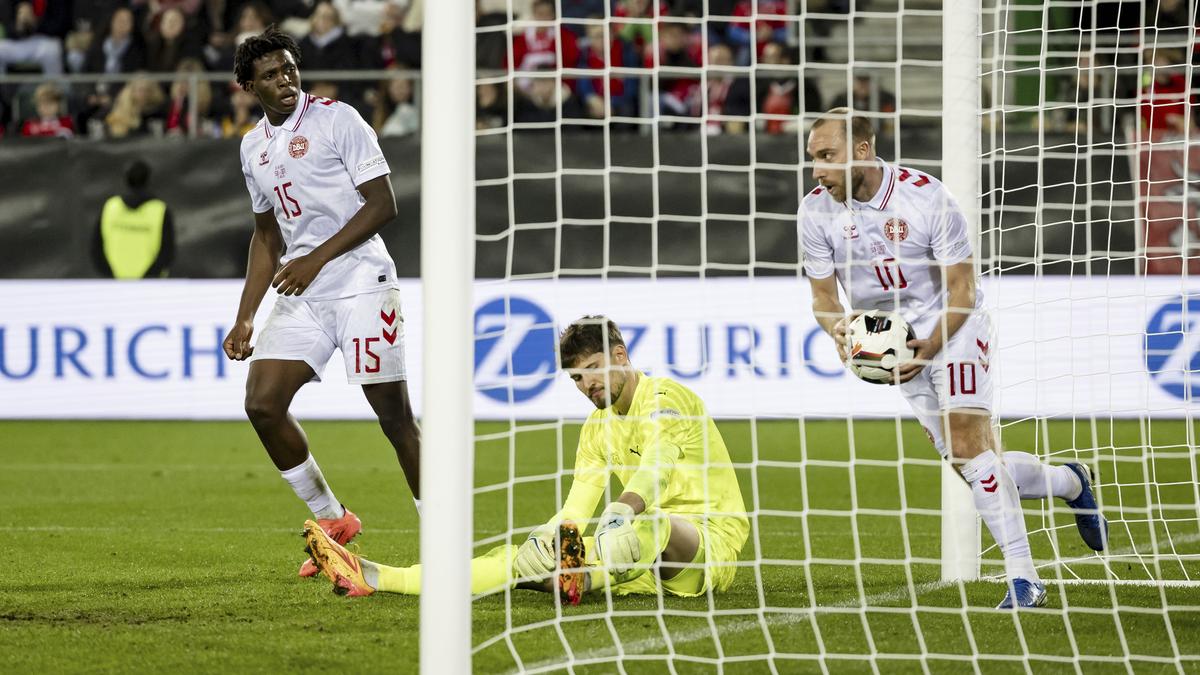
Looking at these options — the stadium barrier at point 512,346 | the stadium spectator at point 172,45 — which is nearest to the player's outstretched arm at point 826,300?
the stadium barrier at point 512,346

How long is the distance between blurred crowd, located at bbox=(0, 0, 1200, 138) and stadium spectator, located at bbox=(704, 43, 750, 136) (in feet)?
0.05

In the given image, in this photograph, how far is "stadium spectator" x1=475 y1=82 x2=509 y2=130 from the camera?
12.0 m

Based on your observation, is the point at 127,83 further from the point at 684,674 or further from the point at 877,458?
the point at 684,674

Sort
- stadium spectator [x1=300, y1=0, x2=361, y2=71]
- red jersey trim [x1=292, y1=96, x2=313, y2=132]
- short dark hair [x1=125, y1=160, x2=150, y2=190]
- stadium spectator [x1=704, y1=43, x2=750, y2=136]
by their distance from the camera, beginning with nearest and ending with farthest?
red jersey trim [x1=292, y1=96, x2=313, y2=132] → short dark hair [x1=125, y1=160, x2=150, y2=190] → stadium spectator [x1=704, y1=43, x2=750, y2=136] → stadium spectator [x1=300, y1=0, x2=361, y2=71]

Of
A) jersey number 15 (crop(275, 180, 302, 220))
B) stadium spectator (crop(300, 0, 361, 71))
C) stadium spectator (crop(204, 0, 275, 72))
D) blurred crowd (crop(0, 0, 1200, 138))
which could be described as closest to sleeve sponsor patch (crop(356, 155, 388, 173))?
jersey number 15 (crop(275, 180, 302, 220))

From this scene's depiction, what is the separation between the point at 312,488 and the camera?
557cm

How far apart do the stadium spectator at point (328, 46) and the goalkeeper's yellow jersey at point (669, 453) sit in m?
8.20

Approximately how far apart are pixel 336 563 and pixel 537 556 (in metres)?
0.71

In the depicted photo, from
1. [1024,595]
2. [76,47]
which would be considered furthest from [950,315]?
[76,47]

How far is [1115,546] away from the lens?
627 cm

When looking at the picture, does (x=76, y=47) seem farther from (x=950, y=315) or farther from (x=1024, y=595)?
(x=1024, y=595)

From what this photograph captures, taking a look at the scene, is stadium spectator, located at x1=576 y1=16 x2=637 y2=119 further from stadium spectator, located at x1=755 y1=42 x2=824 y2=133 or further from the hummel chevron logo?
the hummel chevron logo

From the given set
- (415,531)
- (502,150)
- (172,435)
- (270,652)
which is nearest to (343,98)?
(502,150)

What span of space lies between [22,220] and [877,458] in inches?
259
